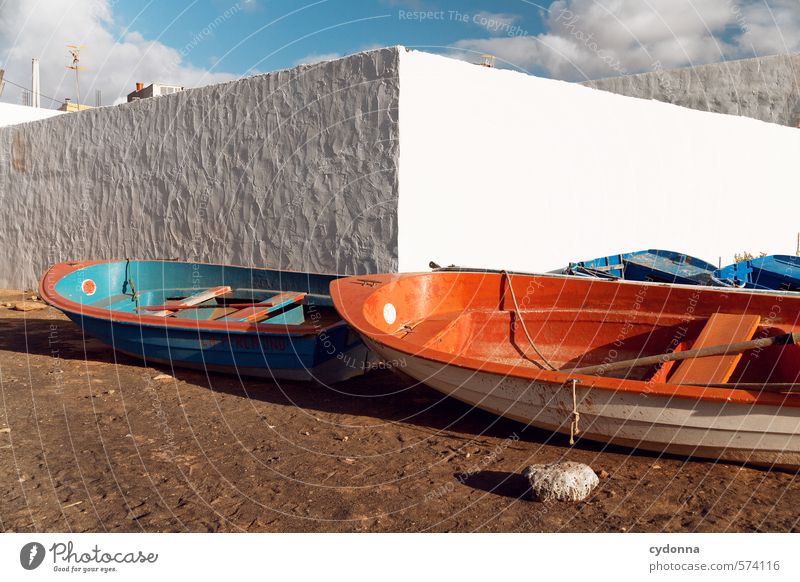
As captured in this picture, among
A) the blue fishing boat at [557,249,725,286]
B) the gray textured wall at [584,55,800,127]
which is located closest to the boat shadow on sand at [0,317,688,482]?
the blue fishing boat at [557,249,725,286]

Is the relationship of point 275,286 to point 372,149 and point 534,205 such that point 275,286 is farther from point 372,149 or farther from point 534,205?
point 534,205

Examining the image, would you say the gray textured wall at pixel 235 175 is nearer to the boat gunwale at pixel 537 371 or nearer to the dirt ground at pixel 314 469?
the boat gunwale at pixel 537 371

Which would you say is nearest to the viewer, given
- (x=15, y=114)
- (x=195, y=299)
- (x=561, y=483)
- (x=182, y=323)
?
(x=561, y=483)

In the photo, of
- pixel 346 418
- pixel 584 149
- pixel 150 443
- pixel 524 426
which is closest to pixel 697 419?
pixel 524 426

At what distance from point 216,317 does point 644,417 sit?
14.3 ft

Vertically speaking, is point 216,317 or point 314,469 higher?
point 216,317

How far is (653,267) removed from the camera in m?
7.54

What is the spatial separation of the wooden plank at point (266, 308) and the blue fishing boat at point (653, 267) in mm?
2872

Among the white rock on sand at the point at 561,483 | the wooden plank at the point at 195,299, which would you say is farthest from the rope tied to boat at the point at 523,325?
the wooden plank at the point at 195,299

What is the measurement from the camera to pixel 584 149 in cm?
837

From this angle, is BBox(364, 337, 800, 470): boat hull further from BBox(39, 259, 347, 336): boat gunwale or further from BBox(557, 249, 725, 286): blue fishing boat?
BBox(557, 249, 725, 286): blue fishing boat

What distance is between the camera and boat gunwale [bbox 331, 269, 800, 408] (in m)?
3.38

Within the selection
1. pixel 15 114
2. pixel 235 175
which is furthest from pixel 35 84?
pixel 235 175

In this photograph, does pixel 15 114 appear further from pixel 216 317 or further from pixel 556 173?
pixel 556 173
